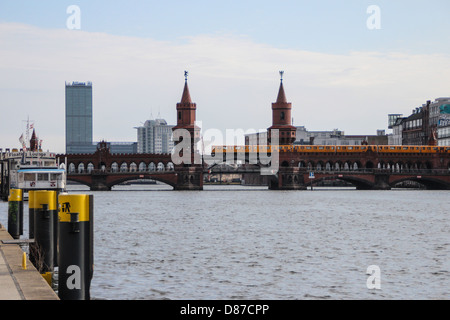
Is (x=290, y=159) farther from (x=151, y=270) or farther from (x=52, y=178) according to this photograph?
(x=151, y=270)

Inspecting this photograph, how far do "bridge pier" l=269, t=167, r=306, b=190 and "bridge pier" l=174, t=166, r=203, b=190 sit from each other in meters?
16.7

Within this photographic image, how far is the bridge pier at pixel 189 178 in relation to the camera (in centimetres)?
15212

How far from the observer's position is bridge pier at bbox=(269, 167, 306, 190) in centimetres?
15500

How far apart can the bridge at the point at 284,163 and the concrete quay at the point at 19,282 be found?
123 m

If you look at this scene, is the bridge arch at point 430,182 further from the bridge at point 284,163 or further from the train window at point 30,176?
the train window at point 30,176

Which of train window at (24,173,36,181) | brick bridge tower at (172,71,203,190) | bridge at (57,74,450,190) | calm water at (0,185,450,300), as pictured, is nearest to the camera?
calm water at (0,185,450,300)

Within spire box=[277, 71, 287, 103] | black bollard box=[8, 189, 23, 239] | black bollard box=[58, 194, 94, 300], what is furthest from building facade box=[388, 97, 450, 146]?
black bollard box=[58, 194, 94, 300]

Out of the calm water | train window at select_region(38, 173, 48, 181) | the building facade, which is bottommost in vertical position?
the calm water

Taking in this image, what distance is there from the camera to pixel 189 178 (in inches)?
6004

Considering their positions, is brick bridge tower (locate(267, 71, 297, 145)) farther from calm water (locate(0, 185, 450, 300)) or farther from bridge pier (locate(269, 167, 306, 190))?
calm water (locate(0, 185, 450, 300))

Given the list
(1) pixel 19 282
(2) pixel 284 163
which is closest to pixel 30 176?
(1) pixel 19 282

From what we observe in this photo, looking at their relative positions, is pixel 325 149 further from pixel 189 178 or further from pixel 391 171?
pixel 189 178
